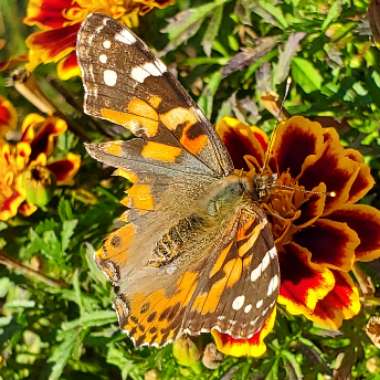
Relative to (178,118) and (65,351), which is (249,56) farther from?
(65,351)

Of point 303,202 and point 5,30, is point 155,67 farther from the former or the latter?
point 5,30

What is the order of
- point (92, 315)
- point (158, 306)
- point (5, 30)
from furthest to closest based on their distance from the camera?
point (5, 30)
point (92, 315)
point (158, 306)

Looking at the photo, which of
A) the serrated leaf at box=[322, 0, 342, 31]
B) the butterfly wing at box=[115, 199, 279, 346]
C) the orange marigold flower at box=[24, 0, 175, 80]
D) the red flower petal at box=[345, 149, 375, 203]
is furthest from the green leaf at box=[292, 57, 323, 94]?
the butterfly wing at box=[115, 199, 279, 346]

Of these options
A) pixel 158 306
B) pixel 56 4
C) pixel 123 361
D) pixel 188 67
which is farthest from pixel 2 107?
pixel 158 306

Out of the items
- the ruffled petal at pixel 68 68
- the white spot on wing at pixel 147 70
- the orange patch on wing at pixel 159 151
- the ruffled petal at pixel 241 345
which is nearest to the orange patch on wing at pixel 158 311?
the ruffled petal at pixel 241 345

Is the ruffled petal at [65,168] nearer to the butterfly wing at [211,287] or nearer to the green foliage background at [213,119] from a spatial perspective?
the green foliage background at [213,119]

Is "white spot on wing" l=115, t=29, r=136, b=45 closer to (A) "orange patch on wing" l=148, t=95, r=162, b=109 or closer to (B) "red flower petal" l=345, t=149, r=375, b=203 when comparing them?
(A) "orange patch on wing" l=148, t=95, r=162, b=109

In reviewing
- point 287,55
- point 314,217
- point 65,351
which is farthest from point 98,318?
point 287,55
